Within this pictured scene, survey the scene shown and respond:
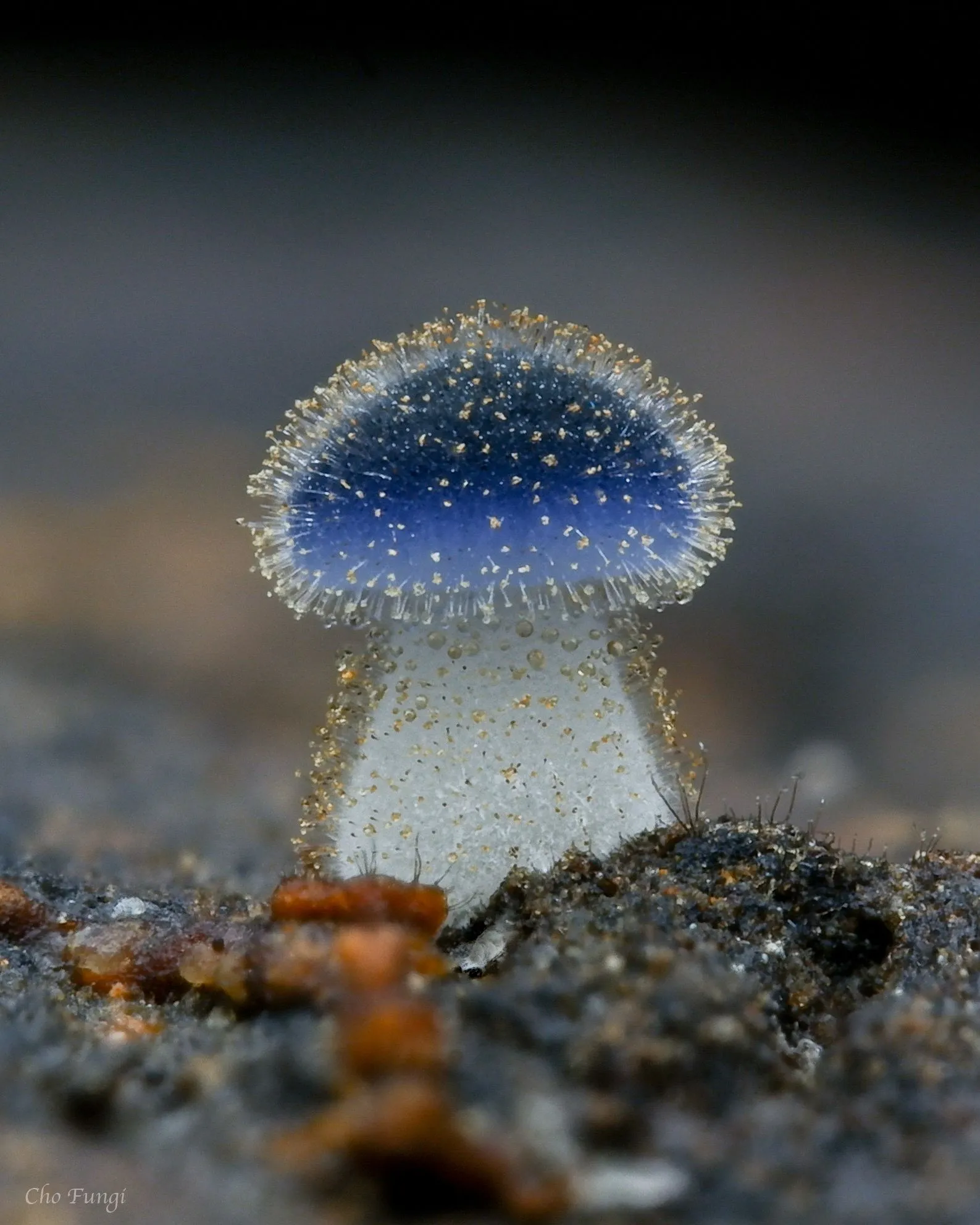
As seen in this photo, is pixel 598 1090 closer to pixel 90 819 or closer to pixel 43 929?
pixel 43 929

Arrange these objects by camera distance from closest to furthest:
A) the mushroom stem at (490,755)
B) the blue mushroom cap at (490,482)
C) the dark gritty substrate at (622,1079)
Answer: the dark gritty substrate at (622,1079) → the blue mushroom cap at (490,482) → the mushroom stem at (490,755)

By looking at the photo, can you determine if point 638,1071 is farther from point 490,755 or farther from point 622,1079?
point 490,755

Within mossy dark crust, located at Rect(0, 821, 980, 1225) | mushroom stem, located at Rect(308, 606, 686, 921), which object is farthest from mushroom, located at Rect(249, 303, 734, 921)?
mossy dark crust, located at Rect(0, 821, 980, 1225)

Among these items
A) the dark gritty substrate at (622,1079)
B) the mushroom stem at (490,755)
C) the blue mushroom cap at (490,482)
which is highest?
the blue mushroom cap at (490,482)

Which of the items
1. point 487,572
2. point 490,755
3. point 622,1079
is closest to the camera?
point 622,1079

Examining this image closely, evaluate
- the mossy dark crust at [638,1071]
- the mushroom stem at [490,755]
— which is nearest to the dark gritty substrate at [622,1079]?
the mossy dark crust at [638,1071]

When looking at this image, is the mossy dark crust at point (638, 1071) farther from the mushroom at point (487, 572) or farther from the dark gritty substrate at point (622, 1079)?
the mushroom at point (487, 572)

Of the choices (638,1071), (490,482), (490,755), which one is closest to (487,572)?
(490,482)
